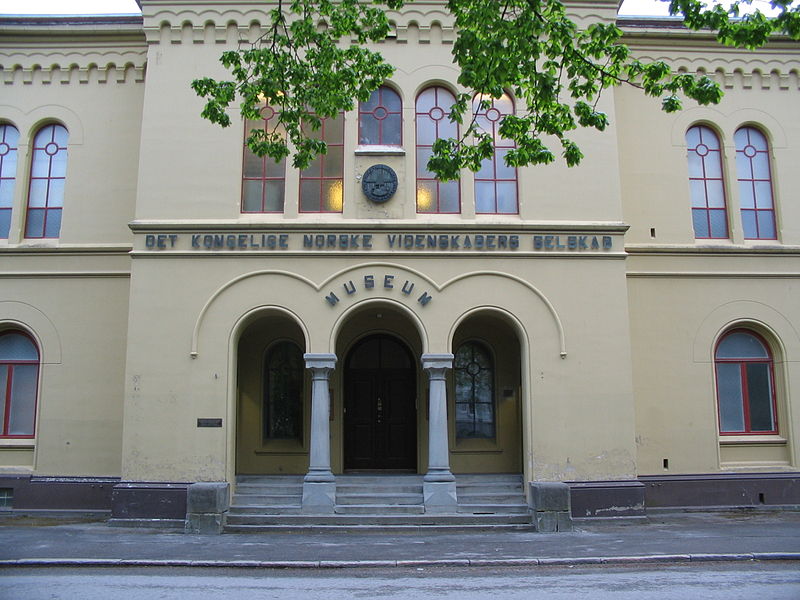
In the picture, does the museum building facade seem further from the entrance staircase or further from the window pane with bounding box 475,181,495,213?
the entrance staircase

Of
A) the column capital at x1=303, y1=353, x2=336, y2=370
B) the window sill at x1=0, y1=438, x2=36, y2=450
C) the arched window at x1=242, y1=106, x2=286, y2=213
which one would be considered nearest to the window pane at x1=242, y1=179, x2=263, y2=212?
the arched window at x1=242, y1=106, x2=286, y2=213

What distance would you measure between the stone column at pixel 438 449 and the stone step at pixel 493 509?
0.24m

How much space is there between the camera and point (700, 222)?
16219 mm

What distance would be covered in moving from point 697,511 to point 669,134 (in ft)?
26.2

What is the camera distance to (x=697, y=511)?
15.0m

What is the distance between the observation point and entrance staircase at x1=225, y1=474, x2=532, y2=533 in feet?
43.6

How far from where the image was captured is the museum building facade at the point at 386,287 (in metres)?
14.1

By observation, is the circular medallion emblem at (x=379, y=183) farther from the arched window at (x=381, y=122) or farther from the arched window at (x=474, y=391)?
the arched window at (x=474, y=391)

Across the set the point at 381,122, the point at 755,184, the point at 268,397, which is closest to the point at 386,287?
the point at 381,122

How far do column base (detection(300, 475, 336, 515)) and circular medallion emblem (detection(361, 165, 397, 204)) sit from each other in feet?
18.1

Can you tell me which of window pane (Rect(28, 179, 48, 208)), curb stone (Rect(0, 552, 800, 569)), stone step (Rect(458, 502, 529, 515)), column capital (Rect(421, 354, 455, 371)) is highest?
window pane (Rect(28, 179, 48, 208))

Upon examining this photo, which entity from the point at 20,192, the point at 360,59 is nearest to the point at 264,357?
the point at 20,192

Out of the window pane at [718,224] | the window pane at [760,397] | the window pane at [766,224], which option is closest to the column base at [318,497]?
the window pane at [760,397]

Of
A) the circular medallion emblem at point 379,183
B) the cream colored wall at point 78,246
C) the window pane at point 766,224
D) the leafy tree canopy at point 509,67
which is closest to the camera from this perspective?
the leafy tree canopy at point 509,67
